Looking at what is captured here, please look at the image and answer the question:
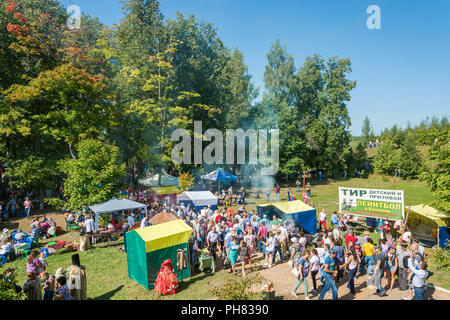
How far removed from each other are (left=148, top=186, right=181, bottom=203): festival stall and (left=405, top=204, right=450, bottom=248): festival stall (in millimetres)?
15441

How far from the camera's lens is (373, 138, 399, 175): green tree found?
38.5 metres

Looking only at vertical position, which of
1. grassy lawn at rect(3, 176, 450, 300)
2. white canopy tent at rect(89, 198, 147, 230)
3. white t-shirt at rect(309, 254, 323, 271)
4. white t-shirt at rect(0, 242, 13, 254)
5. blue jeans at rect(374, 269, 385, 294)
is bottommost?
grassy lawn at rect(3, 176, 450, 300)

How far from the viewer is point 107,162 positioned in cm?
1545

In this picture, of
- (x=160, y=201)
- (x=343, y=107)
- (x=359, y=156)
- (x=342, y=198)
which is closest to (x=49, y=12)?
(x=160, y=201)

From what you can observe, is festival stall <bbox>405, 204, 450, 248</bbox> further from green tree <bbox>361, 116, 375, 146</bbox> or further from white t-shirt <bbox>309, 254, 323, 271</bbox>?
green tree <bbox>361, 116, 375, 146</bbox>

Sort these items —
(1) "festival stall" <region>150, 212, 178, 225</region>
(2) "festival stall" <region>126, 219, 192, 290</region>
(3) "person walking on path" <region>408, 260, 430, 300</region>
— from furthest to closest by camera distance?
(1) "festival stall" <region>150, 212, 178, 225</region>
(2) "festival stall" <region>126, 219, 192, 290</region>
(3) "person walking on path" <region>408, 260, 430, 300</region>

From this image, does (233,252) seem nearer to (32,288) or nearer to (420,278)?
(420,278)

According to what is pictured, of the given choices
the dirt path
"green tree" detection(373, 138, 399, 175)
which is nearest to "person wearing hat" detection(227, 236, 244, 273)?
the dirt path

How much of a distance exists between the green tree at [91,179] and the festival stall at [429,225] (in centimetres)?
1609

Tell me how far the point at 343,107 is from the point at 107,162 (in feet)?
118

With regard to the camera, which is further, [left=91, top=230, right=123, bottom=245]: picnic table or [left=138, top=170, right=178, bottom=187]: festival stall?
[left=138, top=170, right=178, bottom=187]: festival stall

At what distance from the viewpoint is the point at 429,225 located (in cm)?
1248

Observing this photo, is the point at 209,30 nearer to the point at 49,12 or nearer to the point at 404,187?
the point at 49,12
